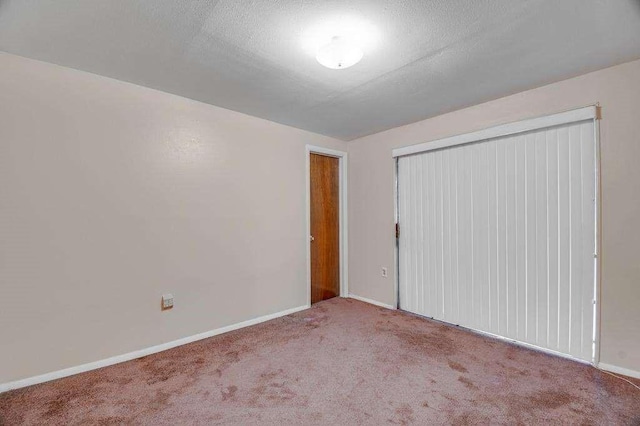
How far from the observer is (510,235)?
8.70ft

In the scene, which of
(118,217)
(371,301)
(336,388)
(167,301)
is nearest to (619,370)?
(336,388)

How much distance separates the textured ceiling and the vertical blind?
0.67 m

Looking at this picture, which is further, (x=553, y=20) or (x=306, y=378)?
(x=306, y=378)

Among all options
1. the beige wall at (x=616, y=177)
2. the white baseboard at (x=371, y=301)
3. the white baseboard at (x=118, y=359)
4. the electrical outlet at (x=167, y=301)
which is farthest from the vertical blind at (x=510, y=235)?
the electrical outlet at (x=167, y=301)

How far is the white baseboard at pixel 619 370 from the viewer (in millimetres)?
2021

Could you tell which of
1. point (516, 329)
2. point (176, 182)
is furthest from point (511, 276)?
point (176, 182)

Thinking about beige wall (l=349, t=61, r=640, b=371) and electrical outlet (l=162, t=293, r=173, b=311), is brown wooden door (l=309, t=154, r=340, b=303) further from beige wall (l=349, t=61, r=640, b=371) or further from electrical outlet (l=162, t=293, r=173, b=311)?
beige wall (l=349, t=61, r=640, b=371)

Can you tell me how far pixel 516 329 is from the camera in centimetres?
262

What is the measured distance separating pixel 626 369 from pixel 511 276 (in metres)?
0.93

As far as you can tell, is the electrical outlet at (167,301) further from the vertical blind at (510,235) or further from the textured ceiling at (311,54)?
the vertical blind at (510,235)

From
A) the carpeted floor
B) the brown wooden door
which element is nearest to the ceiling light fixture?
the brown wooden door

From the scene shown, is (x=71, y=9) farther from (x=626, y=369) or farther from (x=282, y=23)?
(x=626, y=369)

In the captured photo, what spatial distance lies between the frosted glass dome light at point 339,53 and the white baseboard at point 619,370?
2997 millimetres

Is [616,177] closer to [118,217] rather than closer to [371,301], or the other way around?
[371,301]
